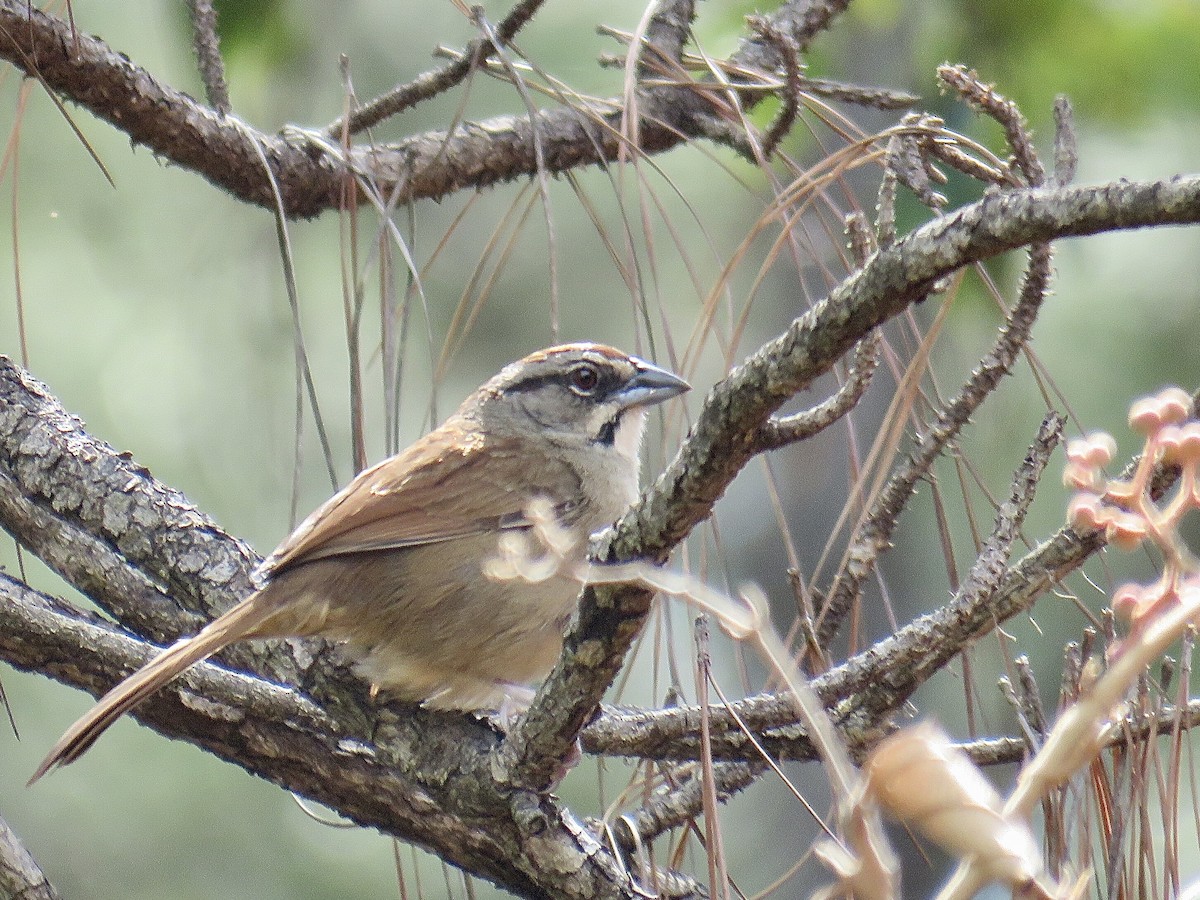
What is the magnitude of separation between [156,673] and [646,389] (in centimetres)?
177

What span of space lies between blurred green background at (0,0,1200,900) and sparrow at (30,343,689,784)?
392cm

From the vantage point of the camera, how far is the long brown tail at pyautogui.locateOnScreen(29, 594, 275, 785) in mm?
2822

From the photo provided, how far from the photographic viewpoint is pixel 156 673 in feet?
9.23

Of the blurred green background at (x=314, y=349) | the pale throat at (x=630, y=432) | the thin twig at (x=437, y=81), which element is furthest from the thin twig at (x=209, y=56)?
the blurred green background at (x=314, y=349)

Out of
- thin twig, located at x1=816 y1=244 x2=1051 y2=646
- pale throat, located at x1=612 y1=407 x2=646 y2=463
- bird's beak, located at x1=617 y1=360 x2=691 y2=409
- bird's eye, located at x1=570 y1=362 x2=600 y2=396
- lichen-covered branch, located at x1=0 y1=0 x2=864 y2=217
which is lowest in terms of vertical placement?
thin twig, located at x1=816 y1=244 x2=1051 y2=646

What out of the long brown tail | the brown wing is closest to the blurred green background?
the brown wing

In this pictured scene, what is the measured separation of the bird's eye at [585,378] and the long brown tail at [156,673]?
4.73 feet

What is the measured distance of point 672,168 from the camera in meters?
9.98

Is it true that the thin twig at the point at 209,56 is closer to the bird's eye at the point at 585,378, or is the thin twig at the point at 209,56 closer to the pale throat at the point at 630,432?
the bird's eye at the point at 585,378

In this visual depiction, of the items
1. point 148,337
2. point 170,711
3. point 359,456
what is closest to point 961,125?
point 359,456

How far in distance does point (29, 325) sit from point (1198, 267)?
7.90 meters

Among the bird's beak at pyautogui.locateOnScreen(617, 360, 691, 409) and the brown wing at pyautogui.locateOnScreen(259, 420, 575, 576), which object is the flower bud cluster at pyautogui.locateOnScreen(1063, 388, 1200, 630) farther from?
the bird's beak at pyautogui.locateOnScreen(617, 360, 691, 409)

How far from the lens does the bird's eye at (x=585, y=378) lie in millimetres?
4254

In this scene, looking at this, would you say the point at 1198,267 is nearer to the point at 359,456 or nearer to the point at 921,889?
the point at 921,889
